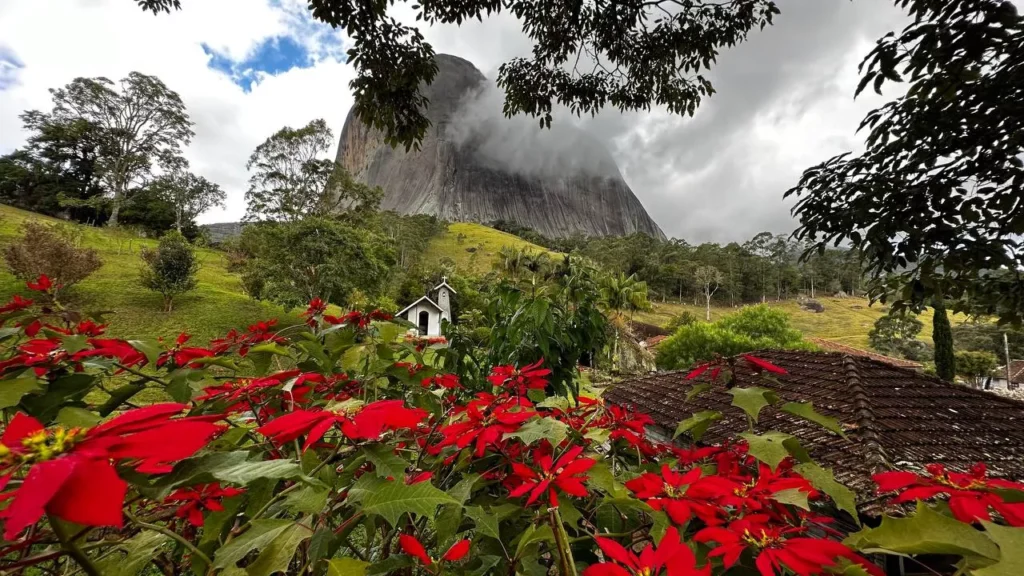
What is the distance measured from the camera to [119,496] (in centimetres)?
24

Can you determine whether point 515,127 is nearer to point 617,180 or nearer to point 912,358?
point 617,180

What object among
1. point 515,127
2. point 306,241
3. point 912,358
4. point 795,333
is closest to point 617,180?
point 515,127

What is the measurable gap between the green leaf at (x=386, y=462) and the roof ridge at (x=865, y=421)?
8.79 feet

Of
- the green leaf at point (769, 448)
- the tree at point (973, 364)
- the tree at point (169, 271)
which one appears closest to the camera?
the green leaf at point (769, 448)

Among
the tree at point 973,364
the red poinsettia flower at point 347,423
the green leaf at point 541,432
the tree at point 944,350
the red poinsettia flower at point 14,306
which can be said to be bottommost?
the tree at point 973,364

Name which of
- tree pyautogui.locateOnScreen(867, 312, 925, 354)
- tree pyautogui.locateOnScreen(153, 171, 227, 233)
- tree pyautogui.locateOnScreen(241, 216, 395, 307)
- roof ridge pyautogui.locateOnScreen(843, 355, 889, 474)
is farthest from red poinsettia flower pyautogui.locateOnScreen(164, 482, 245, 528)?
tree pyautogui.locateOnScreen(867, 312, 925, 354)

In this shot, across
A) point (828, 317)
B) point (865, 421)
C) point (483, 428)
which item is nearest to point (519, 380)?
point (483, 428)

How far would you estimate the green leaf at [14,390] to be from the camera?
484mm

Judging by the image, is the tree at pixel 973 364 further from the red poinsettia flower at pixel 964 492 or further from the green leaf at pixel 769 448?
the green leaf at pixel 769 448

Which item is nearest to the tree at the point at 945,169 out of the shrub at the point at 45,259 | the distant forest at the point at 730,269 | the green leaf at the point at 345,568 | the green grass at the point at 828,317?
the green leaf at the point at 345,568

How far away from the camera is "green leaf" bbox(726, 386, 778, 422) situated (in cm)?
63

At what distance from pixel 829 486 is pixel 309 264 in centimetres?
1497

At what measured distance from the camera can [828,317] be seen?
4091cm

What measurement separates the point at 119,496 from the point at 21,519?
38 mm
